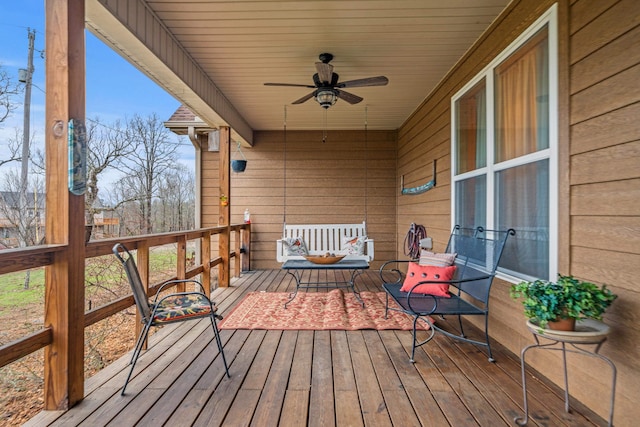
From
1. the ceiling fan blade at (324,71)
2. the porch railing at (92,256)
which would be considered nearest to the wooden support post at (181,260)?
the porch railing at (92,256)

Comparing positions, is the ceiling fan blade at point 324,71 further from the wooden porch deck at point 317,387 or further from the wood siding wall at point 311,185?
the wood siding wall at point 311,185

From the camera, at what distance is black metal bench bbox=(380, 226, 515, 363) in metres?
2.32

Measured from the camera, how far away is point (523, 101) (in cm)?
231

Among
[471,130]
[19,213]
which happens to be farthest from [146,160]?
[471,130]

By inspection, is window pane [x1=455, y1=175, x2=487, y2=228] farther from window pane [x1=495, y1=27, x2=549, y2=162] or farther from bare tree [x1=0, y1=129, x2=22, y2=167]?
bare tree [x1=0, y1=129, x2=22, y2=167]

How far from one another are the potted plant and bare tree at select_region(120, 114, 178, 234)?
650 centimetres

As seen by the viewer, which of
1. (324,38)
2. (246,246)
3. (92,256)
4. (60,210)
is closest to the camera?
(60,210)

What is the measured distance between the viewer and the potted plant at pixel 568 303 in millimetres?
1456

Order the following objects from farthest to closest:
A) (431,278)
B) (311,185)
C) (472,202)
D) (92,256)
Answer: (311,185) < (472,202) < (431,278) < (92,256)

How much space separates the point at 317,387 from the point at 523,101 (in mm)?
2363

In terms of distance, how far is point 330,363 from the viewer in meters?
2.27

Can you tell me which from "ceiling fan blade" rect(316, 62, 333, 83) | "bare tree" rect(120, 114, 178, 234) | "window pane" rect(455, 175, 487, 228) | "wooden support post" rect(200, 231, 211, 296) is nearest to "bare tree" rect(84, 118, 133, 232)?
"bare tree" rect(120, 114, 178, 234)

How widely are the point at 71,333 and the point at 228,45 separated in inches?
103

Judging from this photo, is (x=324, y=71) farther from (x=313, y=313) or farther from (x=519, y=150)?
(x=313, y=313)
